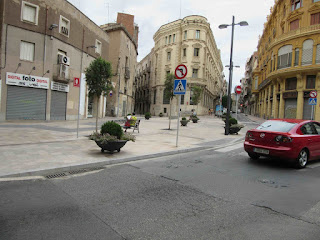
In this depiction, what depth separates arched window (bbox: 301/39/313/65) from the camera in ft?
98.9

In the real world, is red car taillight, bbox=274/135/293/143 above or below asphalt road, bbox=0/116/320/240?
above

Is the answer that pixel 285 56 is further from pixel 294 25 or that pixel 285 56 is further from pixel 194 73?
pixel 194 73

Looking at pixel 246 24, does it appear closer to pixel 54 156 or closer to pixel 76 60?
pixel 54 156

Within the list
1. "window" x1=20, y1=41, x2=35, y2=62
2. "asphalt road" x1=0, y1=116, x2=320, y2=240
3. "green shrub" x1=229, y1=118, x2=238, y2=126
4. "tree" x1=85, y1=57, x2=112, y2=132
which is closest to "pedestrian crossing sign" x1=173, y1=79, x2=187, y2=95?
"tree" x1=85, y1=57, x2=112, y2=132

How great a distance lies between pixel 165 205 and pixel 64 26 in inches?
883

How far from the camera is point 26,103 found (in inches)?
727

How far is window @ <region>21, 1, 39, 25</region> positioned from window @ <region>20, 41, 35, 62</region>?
1747 mm

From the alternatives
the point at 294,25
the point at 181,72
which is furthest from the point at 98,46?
the point at 294,25

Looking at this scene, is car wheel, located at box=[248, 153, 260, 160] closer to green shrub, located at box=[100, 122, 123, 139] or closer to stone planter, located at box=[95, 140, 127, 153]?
stone planter, located at box=[95, 140, 127, 153]

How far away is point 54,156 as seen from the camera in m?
6.98

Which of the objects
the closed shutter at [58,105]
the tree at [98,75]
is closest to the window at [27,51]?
the closed shutter at [58,105]

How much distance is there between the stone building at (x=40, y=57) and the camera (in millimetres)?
17062

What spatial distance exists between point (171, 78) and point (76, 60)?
Answer: 32.7 feet

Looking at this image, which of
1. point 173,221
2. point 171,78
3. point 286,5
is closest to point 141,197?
point 173,221
